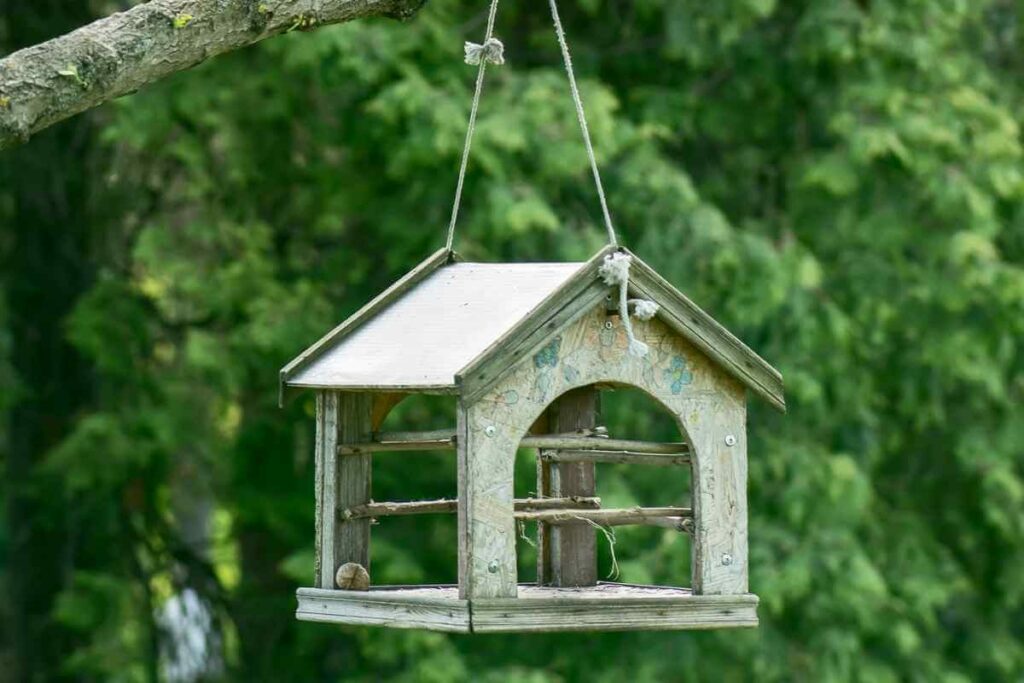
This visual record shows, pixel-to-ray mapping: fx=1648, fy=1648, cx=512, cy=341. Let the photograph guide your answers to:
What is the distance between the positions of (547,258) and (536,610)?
3820 mm

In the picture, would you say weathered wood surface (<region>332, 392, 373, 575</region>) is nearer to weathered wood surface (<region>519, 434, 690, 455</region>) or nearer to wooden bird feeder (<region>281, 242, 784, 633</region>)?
wooden bird feeder (<region>281, 242, 784, 633</region>)

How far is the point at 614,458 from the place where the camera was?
326cm

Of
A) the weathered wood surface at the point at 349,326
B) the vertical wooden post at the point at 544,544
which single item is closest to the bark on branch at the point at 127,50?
the weathered wood surface at the point at 349,326

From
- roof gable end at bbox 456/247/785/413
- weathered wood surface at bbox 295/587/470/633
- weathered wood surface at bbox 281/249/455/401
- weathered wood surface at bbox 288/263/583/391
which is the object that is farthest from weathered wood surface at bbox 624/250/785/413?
weathered wood surface at bbox 295/587/470/633

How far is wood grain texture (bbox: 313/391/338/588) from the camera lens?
10.4ft

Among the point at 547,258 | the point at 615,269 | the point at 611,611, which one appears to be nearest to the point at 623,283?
the point at 615,269

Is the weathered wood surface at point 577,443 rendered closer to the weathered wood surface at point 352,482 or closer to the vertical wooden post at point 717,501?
the vertical wooden post at point 717,501

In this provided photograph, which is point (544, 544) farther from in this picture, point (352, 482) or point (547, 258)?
point (547, 258)

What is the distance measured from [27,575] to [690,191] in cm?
392

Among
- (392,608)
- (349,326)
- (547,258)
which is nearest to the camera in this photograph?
(392,608)

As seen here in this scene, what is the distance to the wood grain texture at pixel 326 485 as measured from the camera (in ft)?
10.4

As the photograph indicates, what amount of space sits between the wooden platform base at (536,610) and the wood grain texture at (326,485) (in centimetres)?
6

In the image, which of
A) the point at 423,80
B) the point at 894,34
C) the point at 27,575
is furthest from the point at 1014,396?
the point at 27,575

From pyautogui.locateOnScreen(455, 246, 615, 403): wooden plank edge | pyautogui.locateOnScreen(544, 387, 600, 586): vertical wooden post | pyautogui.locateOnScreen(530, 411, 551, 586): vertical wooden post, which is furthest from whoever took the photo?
pyautogui.locateOnScreen(530, 411, 551, 586): vertical wooden post
